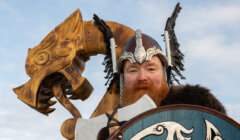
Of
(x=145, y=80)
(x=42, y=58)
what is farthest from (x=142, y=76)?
(x=42, y=58)

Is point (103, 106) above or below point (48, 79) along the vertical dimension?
below

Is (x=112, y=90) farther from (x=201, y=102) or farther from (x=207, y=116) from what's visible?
(x=207, y=116)

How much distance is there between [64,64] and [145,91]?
1.07m

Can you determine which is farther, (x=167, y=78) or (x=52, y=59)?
(x=52, y=59)

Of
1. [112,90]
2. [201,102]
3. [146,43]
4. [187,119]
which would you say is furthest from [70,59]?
[187,119]

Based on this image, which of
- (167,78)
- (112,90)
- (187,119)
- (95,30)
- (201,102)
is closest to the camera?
(187,119)

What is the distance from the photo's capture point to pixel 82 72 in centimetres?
Answer: 404

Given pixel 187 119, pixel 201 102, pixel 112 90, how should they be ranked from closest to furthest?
pixel 187 119
pixel 201 102
pixel 112 90

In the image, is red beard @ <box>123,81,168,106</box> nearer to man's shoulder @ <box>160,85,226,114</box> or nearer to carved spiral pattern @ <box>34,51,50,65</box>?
man's shoulder @ <box>160,85,226,114</box>

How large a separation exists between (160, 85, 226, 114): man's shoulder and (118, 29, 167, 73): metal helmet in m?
0.58

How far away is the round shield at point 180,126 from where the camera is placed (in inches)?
75.6

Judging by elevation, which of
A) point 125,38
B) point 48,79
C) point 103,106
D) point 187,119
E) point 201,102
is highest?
point 125,38

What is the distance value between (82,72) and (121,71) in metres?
0.86

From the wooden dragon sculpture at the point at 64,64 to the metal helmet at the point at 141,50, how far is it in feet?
1.71
